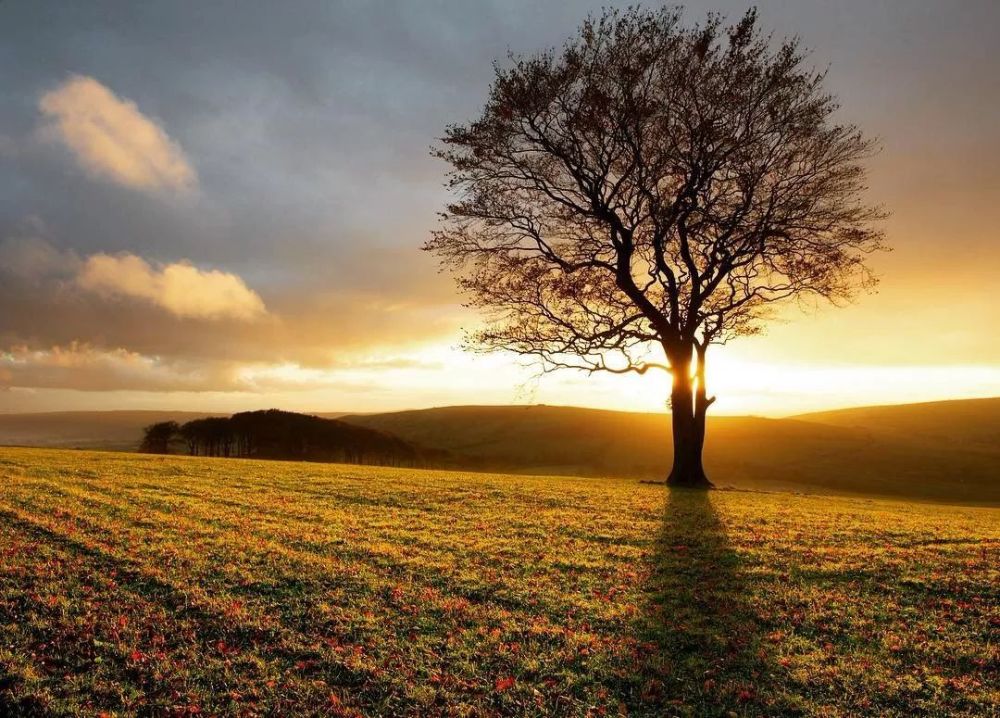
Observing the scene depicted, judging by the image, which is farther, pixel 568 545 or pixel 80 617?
pixel 568 545

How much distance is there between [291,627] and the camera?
9.95 meters

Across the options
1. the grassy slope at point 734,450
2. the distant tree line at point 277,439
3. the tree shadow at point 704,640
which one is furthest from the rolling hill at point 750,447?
the tree shadow at point 704,640

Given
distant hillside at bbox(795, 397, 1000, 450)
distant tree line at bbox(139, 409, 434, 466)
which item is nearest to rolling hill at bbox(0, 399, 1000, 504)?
distant hillside at bbox(795, 397, 1000, 450)

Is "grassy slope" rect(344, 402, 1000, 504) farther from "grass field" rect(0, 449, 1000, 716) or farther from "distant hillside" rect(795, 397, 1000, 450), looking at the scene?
"grass field" rect(0, 449, 1000, 716)

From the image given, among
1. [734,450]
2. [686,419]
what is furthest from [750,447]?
[686,419]

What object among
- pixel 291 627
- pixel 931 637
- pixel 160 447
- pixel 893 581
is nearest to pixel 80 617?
pixel 291 627

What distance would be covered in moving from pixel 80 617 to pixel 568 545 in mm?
10656

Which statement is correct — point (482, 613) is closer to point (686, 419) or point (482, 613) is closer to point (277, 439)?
point (686, 419)

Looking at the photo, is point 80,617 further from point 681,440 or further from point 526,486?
point 681,440

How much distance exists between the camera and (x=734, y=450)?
4055 inches

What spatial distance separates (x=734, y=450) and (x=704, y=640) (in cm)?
10110

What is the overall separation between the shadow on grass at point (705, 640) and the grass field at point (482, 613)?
5 cm

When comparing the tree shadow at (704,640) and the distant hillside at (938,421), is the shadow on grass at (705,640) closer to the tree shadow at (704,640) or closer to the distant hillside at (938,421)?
the tree shadow at (704,640)

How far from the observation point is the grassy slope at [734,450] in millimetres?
78938
